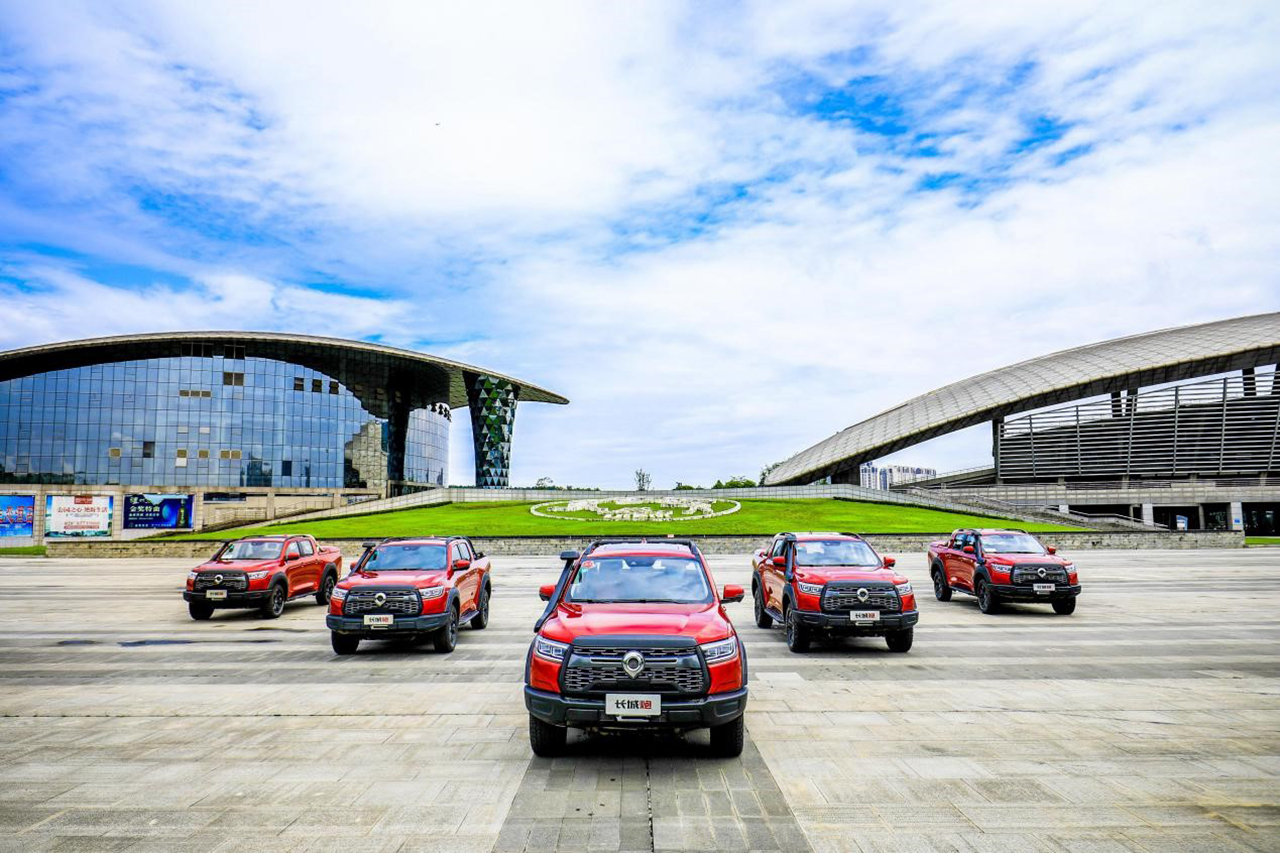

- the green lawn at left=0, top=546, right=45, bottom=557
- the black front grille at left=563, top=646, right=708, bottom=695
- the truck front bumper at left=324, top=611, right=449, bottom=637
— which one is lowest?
the green lawn at left=0, top=546, right=45, bottom=557

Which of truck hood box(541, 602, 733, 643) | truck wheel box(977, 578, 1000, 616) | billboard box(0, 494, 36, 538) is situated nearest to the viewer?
truck hood box(541, 602, 733, 643)

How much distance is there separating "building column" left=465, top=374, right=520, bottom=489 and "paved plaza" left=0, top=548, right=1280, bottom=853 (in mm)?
70218

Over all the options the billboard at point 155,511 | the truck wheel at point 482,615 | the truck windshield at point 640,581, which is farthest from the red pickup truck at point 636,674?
the billboard at point 155,511

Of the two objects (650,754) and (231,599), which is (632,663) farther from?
(231,599)

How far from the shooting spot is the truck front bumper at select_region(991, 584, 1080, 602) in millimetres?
15070

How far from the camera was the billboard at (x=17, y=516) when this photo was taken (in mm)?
51938

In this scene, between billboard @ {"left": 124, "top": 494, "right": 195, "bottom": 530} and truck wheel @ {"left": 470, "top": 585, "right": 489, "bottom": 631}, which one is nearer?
truck wheel @ {"left": 470, "top": 585, "right": 489, "bottom": 631}

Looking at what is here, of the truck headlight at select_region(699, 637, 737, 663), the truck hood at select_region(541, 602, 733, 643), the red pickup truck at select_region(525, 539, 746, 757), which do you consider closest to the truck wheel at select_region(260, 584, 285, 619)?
the truck hood at select_region(541, 602, 733, 643)

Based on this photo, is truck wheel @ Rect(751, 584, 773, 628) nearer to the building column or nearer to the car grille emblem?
the car grille emblem

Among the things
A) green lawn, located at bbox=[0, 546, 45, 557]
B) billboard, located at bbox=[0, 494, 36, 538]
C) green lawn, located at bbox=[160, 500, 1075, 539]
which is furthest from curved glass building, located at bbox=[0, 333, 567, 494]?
green lawn, located at bbox=[0, 546, 45, 557]

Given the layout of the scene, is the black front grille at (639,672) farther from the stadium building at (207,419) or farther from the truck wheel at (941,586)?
the stadium building at (207,419)

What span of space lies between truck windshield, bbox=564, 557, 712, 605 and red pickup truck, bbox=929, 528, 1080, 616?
33.8 ft

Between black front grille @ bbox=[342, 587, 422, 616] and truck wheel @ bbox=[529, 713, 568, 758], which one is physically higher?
black front grille @ bbox=[342, 587, 422, 616]

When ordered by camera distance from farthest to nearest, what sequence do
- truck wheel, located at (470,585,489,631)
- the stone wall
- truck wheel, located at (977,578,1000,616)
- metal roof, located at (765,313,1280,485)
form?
metal roof, located at (765,313,1280,485)
the stone wall
truck wheel, located at (977,578,1000,616)
truck wheel, located at (470,585,489,631)
